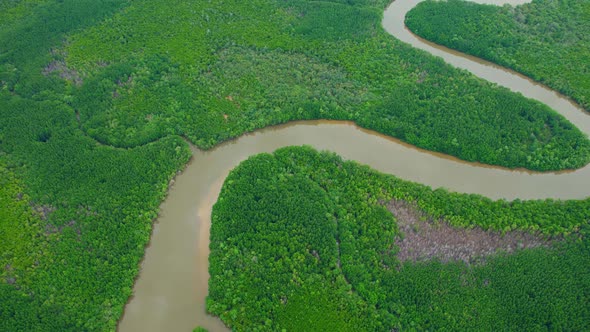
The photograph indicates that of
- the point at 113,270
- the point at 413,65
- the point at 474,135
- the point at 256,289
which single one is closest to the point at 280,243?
the point at 256,289

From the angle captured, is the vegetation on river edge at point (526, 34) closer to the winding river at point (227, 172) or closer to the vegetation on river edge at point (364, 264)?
the winding river at point (227, 172)

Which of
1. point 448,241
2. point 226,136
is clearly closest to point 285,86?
point 226,136

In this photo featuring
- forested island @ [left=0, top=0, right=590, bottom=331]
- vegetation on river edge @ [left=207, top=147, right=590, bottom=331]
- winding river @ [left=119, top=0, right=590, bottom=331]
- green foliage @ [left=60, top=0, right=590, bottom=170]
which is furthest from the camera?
green foliage @ [left=60, top=0, right=590, bottom=170]

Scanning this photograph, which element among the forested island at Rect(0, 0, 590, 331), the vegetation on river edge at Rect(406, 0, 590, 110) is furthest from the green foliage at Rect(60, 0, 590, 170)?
the vegetation on river edge at Rect(406, 0, 590, 110)

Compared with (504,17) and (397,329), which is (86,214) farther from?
(504,17)

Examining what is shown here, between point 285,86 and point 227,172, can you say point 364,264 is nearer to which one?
point 227,172

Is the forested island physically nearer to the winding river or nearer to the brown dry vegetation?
the brown dry vegetation

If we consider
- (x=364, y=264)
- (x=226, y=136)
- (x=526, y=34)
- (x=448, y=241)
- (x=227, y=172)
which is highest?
(x=526, y=34)
